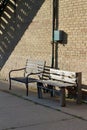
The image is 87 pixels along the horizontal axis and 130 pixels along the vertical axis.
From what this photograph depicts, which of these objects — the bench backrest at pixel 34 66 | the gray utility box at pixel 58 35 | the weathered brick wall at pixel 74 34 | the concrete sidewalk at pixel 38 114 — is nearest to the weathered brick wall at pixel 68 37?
the weathered brick wall at pixel 74 34

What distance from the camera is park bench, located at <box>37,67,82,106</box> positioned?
884 cm

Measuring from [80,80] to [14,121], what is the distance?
2274 millimetres

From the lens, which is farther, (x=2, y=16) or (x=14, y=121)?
(x=2, y=16)

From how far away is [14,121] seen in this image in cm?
756

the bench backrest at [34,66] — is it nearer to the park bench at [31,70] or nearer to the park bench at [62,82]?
the park bench at [31,70]

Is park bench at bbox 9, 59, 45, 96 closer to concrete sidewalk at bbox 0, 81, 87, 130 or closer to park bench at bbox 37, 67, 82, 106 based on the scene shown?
park bench at bbox 37, 67, 82, 106

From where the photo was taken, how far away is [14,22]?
44.6ft

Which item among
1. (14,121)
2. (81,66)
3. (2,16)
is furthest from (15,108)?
(2,16)

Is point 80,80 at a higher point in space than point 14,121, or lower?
higher

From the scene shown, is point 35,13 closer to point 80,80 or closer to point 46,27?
point 46,27

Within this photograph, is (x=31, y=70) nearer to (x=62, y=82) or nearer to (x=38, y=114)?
(x=62, y=82)

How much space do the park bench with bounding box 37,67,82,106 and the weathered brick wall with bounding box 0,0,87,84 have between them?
363 millimetres

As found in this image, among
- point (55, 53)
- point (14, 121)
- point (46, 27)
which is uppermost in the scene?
point (46, 27)

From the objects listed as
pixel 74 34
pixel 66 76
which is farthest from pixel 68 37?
pixel 66 76
